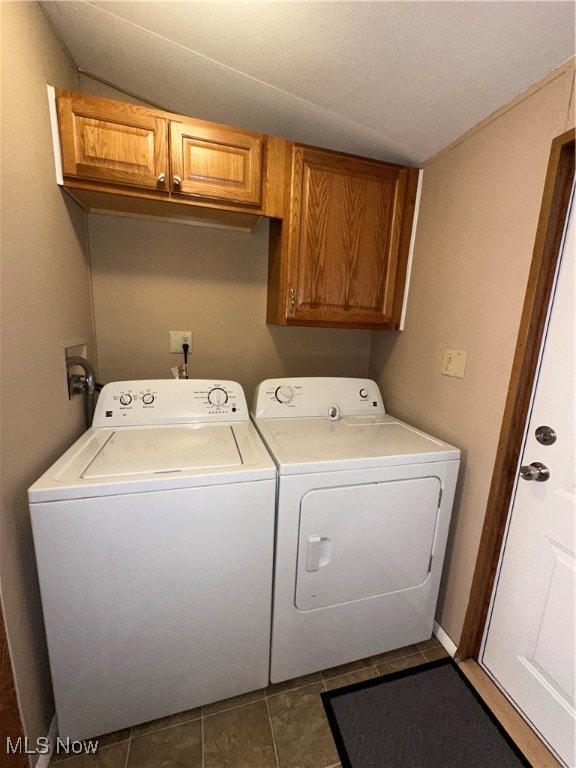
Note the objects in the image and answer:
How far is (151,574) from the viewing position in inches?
40.1

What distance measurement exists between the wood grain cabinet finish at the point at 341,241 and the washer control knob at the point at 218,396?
0.46 meters

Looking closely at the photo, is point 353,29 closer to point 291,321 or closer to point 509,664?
point 291,321

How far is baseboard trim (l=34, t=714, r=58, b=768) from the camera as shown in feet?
3.32

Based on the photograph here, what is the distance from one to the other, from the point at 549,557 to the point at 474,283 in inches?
41.9

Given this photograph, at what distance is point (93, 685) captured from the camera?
1.05m

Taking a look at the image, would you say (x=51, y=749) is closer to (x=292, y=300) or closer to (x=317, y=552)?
(x=317, y=552)

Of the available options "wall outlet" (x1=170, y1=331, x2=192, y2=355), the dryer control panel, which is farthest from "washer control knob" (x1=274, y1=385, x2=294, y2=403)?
"wall outlet" (x1=170, y1=331, x2=192, y2=355)

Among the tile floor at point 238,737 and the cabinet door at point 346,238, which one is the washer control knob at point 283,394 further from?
the tile floor at point 238,737

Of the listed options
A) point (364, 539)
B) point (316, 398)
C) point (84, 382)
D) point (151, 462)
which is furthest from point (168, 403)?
point (364, 539)

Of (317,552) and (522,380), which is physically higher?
(522,380)

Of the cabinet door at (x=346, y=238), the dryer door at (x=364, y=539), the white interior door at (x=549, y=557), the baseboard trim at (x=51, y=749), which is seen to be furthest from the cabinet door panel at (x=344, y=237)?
the baseboard trim at (x=51, y=749)

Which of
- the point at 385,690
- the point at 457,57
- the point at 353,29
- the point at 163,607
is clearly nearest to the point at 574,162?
the point at 457,57

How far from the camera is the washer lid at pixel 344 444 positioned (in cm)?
116

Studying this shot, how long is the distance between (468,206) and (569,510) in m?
1.22
